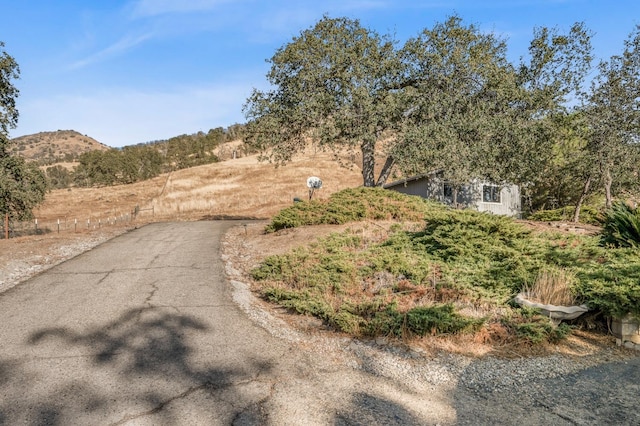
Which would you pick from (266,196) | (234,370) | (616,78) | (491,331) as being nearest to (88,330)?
(234,370)

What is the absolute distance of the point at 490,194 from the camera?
26062 mm

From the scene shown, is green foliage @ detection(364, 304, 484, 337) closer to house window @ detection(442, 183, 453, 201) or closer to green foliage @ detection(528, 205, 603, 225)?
green foliage @ detection(528, 205, 603, 225)

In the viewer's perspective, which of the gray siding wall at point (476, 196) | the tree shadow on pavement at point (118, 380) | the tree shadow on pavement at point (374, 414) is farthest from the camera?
the gray siding wall at point (476, 196)

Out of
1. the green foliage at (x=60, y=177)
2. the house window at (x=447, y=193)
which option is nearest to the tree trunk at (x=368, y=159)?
the house window at (x=447, y=193)

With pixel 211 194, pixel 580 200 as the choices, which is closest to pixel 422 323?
pixel 580 200

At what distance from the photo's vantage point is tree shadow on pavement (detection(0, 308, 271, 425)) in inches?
158

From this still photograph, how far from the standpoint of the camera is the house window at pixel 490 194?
84.8ft

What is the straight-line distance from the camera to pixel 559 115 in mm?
19641

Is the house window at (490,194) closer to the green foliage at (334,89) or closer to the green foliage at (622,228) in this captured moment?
the green foliage at (334,89)

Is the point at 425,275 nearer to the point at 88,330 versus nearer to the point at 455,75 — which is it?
the point at 88,330

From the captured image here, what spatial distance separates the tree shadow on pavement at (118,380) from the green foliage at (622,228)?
800 centimetres

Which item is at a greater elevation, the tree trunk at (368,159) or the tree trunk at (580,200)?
the tree trunk at (368,159)

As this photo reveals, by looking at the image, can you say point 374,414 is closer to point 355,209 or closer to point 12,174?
point 355,209

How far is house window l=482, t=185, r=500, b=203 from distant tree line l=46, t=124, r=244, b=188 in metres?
55.8
